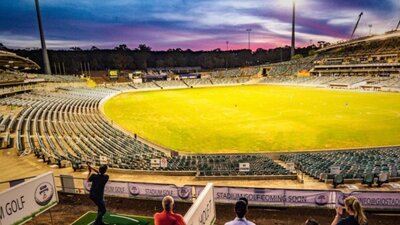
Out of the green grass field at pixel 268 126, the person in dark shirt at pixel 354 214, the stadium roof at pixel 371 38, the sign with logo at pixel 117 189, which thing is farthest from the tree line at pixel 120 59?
the person in dark shirt at pixel 354 214

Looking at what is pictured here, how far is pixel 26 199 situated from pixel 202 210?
629 cm

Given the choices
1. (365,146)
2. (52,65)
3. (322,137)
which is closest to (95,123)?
(322,137)

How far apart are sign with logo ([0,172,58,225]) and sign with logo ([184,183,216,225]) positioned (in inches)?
237

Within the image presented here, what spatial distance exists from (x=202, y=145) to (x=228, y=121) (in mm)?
10743

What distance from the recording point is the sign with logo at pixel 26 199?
820 centimetres

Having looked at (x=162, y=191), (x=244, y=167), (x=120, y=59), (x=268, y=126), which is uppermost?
(x=120, y=59)

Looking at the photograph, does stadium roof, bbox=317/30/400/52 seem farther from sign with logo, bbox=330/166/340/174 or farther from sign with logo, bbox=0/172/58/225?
sign with logo, bbox=0/172/58/225

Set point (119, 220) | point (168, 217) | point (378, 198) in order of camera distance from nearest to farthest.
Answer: point (168, 217)
point (119, 220)
point (378, 198)

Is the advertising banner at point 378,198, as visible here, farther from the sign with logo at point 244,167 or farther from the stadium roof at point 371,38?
the stadium roof at point 371,38

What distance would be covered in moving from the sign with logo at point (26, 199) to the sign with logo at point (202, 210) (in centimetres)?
603

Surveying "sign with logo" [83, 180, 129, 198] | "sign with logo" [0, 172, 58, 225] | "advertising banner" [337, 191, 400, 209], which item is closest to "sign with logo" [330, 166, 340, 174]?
"advertising banner" [337, 191, 400, 209]

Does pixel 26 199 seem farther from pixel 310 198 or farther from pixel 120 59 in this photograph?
pixel 120 59

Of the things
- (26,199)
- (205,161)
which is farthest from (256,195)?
(26,199)

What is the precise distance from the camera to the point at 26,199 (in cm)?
895
